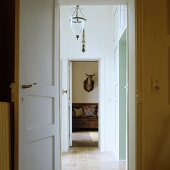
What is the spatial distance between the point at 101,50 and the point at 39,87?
406 centimetres

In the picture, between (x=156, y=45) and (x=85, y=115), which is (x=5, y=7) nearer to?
(x=156, y=45)

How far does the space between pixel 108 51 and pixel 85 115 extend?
397 cm

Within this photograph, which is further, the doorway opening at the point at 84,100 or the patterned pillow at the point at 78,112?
the patterned pillow at the point at 78,112

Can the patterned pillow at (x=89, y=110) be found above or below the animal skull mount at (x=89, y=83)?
below

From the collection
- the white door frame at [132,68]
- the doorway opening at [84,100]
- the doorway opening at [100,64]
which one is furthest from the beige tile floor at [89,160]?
the doorway opening at [84,100]

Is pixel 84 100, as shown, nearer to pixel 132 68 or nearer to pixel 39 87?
pixel 132 68

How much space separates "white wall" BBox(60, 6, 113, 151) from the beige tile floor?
1.30ft

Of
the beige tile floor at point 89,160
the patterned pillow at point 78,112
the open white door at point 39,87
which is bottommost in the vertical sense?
the beige tile floor at point 89,160

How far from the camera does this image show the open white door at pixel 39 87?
2072mm

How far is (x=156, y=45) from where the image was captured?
247 cm

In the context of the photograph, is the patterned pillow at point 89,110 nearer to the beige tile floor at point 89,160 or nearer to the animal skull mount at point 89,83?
the animal skull mount at point 89,83

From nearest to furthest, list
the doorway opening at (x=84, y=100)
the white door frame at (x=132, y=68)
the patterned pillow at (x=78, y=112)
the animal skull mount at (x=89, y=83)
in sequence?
the white door frame at (x=132, y=68) → the doorway opening at (x=84, y=100) → the patterned pillow at (x=78, y=112) → the animal skull mount at (x=89, y=83)

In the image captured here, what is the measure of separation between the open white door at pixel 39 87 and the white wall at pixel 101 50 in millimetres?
3403

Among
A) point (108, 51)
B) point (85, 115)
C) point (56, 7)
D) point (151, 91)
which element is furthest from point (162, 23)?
point (85, 115)
